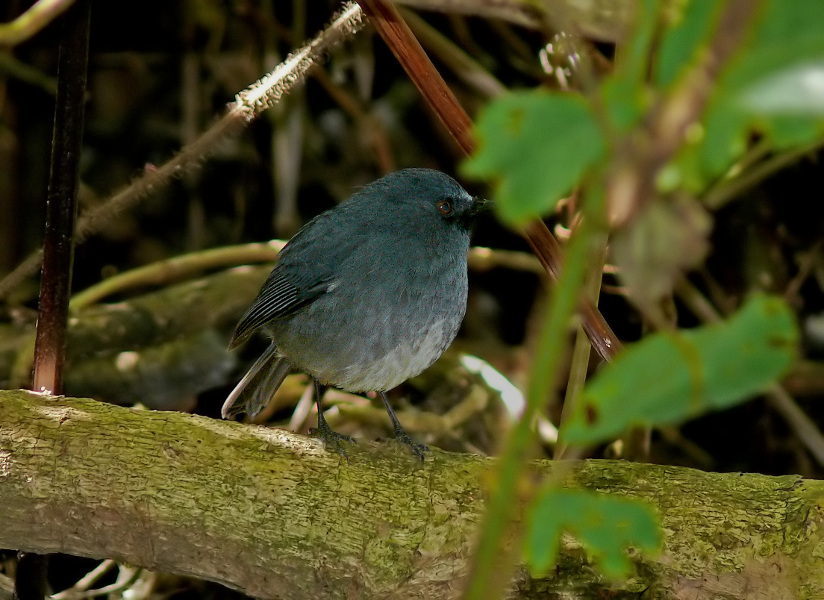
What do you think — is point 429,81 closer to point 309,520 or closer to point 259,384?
point 309,520

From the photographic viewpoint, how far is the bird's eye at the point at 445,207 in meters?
3.54

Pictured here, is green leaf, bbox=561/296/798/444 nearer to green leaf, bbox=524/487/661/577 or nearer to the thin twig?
green leaf, bbox=524/487/661/577

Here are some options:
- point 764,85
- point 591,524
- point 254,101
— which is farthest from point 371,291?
point 764,85

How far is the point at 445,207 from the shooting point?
11.6 feet

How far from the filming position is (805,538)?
2232 millimetres

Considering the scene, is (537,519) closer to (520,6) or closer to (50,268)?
(50,268)

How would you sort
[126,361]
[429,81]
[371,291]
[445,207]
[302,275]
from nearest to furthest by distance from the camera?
1. [429,81]
2. [371,291]
3. [302,275]
4. [445,207]
5. [126,361]

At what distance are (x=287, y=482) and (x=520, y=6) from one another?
1.75 metres

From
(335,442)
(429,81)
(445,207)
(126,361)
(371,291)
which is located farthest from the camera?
(126,361)

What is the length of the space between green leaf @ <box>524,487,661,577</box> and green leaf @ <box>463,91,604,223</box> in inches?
9.4

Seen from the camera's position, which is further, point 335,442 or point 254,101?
point 335,442

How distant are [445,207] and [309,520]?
1540 millimetres

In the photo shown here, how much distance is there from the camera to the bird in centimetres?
322

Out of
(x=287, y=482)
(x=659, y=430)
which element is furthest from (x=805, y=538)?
(x=659, y=430)
